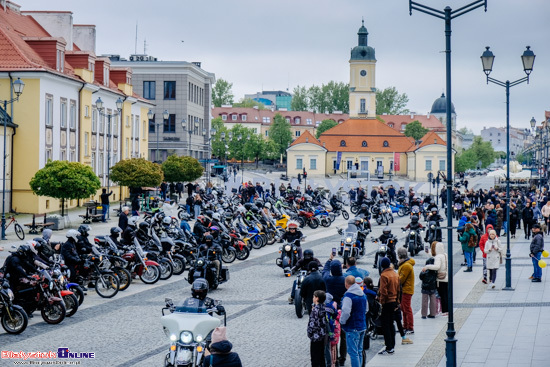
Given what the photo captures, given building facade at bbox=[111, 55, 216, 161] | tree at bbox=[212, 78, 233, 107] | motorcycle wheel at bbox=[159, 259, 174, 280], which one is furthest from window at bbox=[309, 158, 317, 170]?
motorcycle wheel at bbox=[159, 259, 174, 280]

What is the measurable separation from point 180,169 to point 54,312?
3983 centimetres

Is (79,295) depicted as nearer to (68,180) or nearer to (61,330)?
(61,330)

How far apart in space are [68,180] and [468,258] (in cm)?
1769

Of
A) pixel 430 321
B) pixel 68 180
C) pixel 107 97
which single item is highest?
pixel 107 97

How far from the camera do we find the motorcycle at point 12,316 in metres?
15.6

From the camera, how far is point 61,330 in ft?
53.0

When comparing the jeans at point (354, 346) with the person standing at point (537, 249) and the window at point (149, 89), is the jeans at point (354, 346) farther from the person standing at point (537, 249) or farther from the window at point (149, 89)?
the window at point (149, 89)

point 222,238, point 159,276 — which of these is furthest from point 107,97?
point 159,276

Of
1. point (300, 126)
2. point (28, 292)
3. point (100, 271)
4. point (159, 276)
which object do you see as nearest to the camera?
point (28, 292)

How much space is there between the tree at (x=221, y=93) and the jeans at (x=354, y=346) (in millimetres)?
152654

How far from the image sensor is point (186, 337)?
1042 cm

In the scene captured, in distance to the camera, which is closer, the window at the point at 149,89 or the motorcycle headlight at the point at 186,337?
the motorcycle headlight at the point at 186,337

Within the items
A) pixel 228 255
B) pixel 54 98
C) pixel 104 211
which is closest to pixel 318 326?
pixel 228 255

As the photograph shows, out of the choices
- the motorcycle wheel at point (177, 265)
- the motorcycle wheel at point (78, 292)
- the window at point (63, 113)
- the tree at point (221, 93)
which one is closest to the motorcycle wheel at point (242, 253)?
the motorcycle wheel at point (177, 265)
